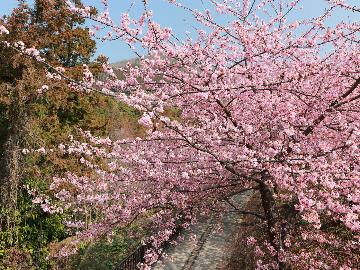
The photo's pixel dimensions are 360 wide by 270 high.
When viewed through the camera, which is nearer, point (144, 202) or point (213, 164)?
point (213, 164)

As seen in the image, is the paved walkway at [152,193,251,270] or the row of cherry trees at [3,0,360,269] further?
the paved walkway at [152,193,251,270]

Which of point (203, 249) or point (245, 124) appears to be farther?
point (203, 249)

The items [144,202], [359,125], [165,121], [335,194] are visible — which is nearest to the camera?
[165,121]

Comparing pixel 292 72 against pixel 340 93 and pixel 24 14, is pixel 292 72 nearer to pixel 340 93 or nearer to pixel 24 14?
pixel 340 93

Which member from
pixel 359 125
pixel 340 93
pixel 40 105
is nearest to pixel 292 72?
pixel 340 93

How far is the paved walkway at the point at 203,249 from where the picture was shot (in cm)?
985

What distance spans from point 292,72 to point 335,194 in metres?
2.23

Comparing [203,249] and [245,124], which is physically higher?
[245,124]

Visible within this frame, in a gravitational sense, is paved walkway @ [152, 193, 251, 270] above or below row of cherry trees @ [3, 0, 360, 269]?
below

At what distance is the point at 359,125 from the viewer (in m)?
5.89

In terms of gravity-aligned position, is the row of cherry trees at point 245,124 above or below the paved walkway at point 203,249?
above

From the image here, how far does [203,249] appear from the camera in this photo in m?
10.6

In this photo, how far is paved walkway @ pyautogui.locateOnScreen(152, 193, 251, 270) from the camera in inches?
388

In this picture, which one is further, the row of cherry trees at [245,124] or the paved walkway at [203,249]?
the paved walkway at [203,249]
